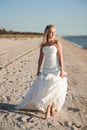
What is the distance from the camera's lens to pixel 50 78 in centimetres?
643

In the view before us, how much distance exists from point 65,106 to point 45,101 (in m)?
1.10

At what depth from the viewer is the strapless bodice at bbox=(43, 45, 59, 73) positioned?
21.0 feet

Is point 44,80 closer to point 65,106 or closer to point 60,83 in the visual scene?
point 60,83

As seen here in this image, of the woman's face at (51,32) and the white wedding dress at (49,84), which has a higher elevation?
the woman's face at (51,32)

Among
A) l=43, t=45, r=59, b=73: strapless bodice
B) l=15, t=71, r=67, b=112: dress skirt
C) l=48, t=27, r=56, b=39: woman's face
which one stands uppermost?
l=48, t=27, r=56, b=39: woman's face

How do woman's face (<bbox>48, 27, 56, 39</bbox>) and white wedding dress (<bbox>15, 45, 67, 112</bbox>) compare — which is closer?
woman's face (<bbox>48, 27, 56, 39</bbox>)

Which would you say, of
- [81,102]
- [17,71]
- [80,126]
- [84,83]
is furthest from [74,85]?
[80,126]

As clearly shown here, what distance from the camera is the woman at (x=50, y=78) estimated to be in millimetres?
6406

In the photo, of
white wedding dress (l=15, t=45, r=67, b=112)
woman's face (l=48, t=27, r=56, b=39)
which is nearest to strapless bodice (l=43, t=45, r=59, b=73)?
white wedding dress (l=15, t=45, r=67, b=112)

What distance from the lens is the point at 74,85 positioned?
33.3ft

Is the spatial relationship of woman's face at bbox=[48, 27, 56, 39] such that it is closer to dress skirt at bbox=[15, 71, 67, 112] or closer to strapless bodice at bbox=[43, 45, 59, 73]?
strapless bodice at bbox=[43, 45, 59, 73]

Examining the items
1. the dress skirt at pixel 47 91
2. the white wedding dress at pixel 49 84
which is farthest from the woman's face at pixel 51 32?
the dress skirt at pixel 47 91

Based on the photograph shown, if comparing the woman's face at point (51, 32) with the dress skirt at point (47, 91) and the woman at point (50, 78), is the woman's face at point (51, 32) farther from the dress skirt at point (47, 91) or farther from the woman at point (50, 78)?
the dress skirt at point (47, 91)

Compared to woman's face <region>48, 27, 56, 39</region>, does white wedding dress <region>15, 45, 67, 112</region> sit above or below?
below
